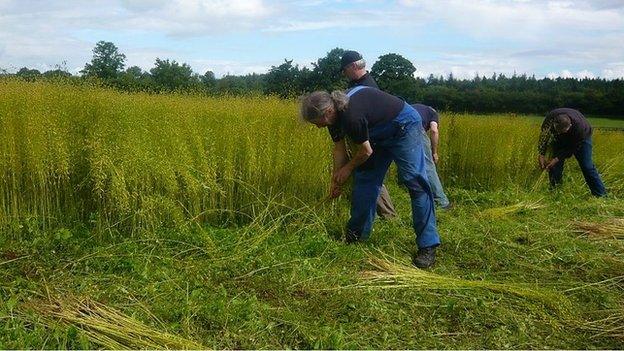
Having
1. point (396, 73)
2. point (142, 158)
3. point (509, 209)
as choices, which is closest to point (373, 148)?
point (142, 158)

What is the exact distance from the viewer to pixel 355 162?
4.15 m

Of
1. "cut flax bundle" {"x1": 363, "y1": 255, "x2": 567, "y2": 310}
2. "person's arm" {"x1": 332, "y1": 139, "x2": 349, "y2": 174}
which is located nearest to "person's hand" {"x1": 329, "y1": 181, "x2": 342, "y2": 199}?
"person's arm" {"x1": 332, "y1": 139, "x2": 349, "y2": 174}

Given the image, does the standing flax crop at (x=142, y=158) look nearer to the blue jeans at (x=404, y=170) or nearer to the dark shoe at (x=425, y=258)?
the blue jeans at (x=404, y=170)

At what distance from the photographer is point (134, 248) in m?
3.96

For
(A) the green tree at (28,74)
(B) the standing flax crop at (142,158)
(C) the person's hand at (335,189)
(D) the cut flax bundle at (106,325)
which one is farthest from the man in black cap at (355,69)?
(D) the cut flax bundle at (106,325)

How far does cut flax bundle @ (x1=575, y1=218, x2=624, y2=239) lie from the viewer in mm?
4824

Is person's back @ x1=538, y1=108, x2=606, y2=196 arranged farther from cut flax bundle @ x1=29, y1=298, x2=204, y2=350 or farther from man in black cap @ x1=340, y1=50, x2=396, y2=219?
cut flax bundle @ x1=29, y1=298, x2=204, y2=350

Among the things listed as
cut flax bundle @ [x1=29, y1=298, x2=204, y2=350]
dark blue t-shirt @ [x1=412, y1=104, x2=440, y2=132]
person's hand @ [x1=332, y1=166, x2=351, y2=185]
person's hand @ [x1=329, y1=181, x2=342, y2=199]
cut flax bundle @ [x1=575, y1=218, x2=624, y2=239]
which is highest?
dark blue t-shirt @ [x1=412, y1=104, x2=440, y2=132]

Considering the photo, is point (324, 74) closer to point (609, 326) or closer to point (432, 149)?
point (432, 149)

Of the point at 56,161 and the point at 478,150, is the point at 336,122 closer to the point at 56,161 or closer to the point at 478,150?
the point at 56,161

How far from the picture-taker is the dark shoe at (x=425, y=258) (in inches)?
158

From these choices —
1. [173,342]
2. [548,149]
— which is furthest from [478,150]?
[173,342]

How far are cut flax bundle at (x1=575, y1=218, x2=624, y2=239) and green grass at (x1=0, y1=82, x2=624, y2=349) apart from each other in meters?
0.02

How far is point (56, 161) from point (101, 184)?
1.28ft
